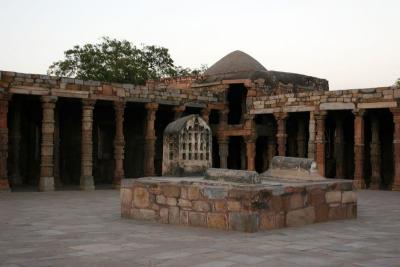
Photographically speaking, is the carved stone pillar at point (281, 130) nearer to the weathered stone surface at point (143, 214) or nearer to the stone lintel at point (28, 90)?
the stone lintel at point (28, 90)

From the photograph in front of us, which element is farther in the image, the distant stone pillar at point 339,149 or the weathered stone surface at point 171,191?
the distant stone pillar at point 339,149

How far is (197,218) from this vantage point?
8.30 meters

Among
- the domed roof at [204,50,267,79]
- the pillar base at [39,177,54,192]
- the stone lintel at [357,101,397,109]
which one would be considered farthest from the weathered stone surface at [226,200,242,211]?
the domed roof at [204,50,267,79]

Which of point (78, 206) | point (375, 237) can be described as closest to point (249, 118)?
point (78, 206)

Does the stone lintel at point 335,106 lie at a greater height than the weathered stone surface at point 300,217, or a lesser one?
greater

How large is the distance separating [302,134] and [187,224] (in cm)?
1430

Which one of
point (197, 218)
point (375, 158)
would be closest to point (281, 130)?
point (375, 158)

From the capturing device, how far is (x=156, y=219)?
897 cm

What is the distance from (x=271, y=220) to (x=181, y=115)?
12.8 m

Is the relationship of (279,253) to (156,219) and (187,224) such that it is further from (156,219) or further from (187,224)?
(156,219)

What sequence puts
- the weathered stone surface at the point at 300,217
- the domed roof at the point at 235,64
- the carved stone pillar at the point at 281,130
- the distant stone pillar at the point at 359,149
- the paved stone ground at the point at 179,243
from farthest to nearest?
1. the domed roof at the point at 235,64
2. the carved stone pillar at the point at 281,130
3. the distant stone pillar at the point at 359,149
4. the weathered stone surface at the point at 300,217
5. the paved stone ground at the point at 179,243

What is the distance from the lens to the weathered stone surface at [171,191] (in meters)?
8.59

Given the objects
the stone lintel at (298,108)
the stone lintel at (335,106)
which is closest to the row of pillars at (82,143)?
the stone lintel at (298,108)

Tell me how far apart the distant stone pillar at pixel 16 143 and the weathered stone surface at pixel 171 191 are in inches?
454
